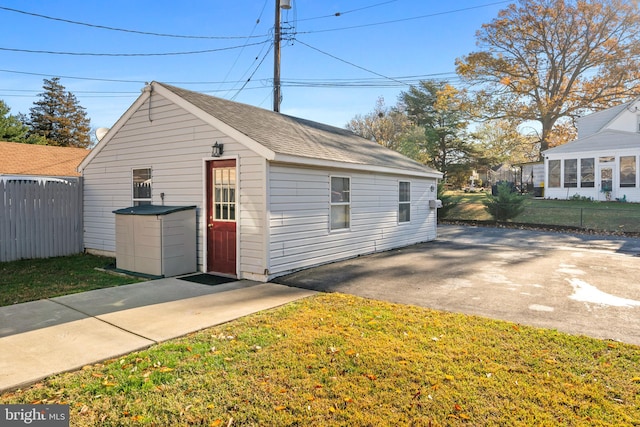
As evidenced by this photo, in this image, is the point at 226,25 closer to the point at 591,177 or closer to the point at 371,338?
the point at 371,338

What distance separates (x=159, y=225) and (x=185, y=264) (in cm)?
95

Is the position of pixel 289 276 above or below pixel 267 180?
below

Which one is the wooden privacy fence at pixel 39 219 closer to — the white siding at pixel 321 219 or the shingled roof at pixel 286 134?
the shingled roof at pixel 286 134

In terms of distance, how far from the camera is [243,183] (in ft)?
22.9

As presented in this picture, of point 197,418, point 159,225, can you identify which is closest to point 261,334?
point 197,418

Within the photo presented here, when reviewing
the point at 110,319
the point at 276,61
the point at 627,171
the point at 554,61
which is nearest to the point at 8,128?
the point at 276,61

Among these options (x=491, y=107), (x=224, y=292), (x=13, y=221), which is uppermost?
(x=491, y=107)

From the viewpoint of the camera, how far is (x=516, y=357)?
3.54 metres

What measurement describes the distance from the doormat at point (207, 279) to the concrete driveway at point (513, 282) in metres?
1.06

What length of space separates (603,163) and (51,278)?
25948mm

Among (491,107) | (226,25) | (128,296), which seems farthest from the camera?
(491,107)

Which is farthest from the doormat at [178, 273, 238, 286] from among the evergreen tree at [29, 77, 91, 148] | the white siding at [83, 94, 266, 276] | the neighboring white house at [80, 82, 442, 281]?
the evergreen tree at [29, 77, 91, 148]

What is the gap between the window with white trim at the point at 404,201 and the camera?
11102 mm

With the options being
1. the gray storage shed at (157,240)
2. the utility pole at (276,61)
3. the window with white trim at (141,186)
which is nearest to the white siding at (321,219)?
the gray storage shed at (157,240)
